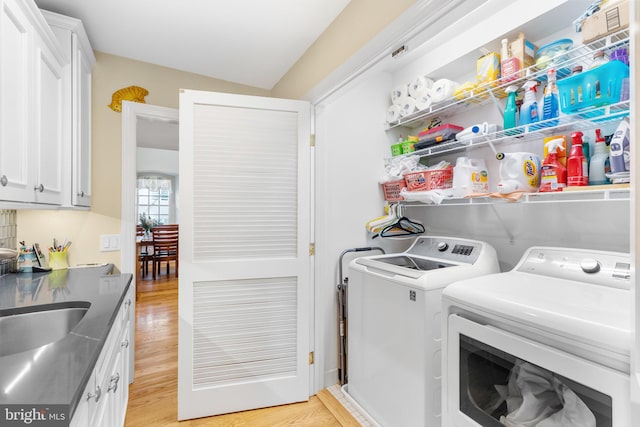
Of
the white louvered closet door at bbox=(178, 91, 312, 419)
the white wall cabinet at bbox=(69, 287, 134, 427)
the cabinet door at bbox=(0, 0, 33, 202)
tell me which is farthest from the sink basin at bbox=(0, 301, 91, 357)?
the white louvered closet door at bbox=(178, 91, 312, 419)

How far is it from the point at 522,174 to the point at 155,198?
8.34 m

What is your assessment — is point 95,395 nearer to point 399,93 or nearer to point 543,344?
point 543,344

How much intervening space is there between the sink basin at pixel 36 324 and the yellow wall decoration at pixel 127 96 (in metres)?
1.50

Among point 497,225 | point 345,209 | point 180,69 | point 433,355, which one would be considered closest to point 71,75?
point 180,69

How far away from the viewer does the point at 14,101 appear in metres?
1.27

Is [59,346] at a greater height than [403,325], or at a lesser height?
greater

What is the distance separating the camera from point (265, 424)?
198cm

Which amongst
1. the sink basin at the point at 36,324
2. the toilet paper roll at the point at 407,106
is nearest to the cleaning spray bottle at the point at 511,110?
the toilet paper roll at the point at 407,106

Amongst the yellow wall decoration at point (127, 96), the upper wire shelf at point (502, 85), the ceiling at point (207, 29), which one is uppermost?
the ceiling at point (207, 29)

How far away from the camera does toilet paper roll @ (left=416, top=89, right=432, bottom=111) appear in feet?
7.11

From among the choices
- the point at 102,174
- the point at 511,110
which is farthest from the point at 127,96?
the point at 511,110

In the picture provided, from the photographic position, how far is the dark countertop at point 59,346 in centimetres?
72

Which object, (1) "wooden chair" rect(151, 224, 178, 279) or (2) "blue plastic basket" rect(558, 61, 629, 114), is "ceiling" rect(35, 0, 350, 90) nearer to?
(2) "blue plastic basket" rect(558, 61, 629, 114)

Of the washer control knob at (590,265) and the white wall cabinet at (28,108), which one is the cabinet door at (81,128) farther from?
the washer control knob at (590,265)
